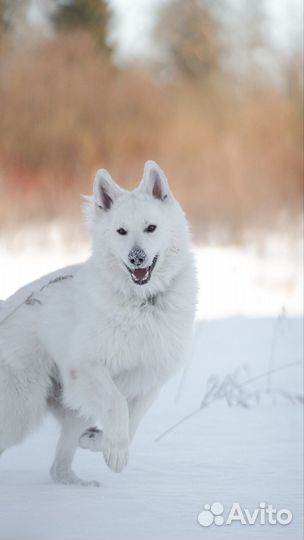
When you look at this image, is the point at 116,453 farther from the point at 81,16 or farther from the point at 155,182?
the point at 81,16

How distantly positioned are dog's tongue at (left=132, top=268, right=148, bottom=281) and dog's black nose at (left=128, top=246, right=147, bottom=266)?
67 millimetres

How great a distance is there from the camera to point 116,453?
3639 mm

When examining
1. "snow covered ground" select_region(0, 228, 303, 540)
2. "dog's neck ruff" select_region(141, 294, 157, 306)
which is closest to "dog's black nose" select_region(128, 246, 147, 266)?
"dog's neck ruff" select_region(141, 294, 157, 306)

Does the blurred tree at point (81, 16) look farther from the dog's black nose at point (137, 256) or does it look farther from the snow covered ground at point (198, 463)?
the dog's black nose at point (137, 256)

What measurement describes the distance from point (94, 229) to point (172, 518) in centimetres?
152

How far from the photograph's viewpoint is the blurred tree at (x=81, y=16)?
2512 cm

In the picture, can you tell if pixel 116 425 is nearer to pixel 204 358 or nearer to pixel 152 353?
pixel 152 353

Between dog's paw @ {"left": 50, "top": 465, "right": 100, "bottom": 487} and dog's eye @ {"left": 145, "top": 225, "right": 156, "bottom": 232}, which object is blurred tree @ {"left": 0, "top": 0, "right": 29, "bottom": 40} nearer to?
dog's eye @ {"left": 145, "top": 225, "right": 156, "bottom": 232}

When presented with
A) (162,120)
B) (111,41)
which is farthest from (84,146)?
(111,41)

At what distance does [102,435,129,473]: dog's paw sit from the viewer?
11.9ft

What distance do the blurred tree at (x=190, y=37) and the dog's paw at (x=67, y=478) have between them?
927 inches

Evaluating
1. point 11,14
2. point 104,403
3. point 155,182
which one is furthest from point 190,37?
point 104,403
